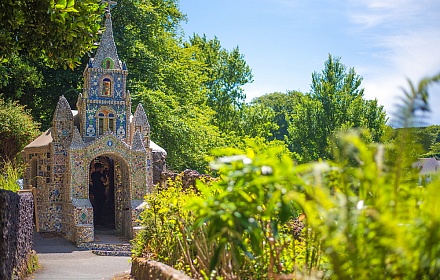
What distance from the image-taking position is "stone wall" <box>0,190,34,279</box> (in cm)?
975

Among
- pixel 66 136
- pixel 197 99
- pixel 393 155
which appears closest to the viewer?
pixel 393 155

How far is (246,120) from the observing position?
51.3 m

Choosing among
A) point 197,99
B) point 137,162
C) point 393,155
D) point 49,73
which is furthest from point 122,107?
point 393,155

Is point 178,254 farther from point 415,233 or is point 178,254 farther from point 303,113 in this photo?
point 303,113

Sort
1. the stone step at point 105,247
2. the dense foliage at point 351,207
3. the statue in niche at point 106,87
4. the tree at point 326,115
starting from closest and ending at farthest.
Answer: the dense foliage at point 351,207 → the stone step at point 105,247 → the statue in niche at point 106,87 → the tree at point 326,115

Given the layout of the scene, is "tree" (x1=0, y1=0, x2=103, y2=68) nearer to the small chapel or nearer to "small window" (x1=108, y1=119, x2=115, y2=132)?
the small chapel

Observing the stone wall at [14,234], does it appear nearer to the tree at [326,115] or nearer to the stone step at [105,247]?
the stone step at [105,247]

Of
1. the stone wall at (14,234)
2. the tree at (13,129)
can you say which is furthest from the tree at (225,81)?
the stone wall at (14,234)

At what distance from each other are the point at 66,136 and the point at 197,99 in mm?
14145

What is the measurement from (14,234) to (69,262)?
6.88 metres

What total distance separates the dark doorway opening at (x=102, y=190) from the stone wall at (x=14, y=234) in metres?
12.8

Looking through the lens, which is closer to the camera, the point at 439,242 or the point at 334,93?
the point at 439,242

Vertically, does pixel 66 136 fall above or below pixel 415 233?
above

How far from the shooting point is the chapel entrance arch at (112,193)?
2470cm
